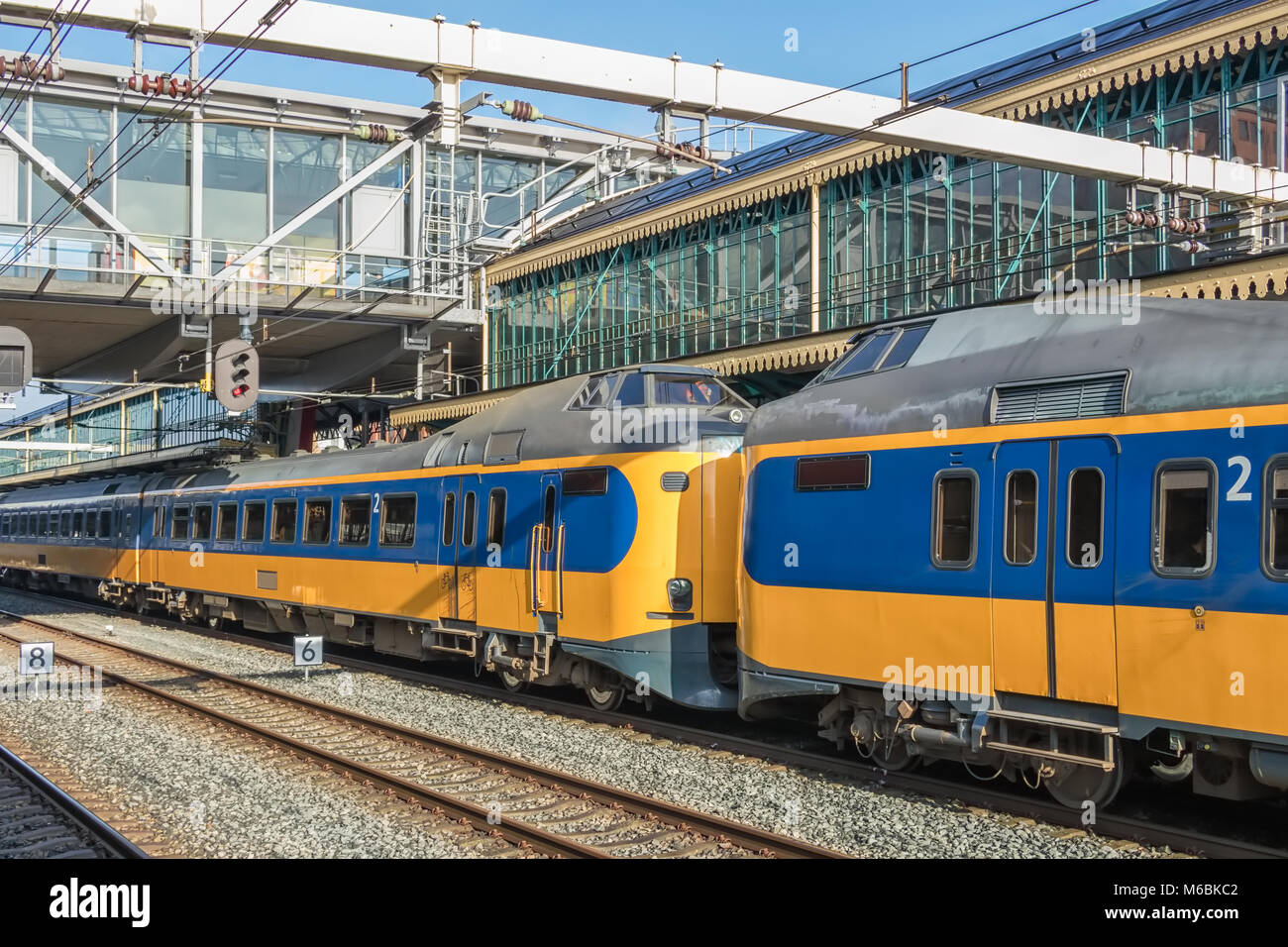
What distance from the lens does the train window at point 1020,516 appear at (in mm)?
8891

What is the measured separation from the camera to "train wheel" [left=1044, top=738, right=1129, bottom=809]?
335 inches

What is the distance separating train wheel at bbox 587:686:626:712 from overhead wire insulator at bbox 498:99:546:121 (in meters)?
6.32

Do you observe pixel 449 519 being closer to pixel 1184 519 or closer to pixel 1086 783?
pixel 1086 783

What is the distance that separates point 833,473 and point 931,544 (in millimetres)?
1249

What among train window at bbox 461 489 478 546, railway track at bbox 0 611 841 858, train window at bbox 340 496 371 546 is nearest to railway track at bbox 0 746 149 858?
railway track at bbox 0 611 841 858

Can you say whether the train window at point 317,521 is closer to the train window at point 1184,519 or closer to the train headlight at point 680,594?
the train headlight at point 680,594

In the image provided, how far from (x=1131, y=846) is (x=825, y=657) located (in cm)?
297

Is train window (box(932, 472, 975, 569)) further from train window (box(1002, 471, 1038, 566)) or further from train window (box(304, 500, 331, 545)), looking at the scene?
train window (box(304, 500, 331, 545))

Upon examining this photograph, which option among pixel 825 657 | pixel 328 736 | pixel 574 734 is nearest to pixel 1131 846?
pixel 825 657

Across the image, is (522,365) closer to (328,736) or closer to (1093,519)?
(328,736)

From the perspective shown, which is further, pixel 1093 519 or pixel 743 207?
pixel 743 207

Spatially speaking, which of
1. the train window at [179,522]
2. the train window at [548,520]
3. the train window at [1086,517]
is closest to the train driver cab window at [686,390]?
the train window at [548,520]

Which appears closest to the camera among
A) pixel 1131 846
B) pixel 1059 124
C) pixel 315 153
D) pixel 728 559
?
pixel 1131 846

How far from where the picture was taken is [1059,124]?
17.0 metres
